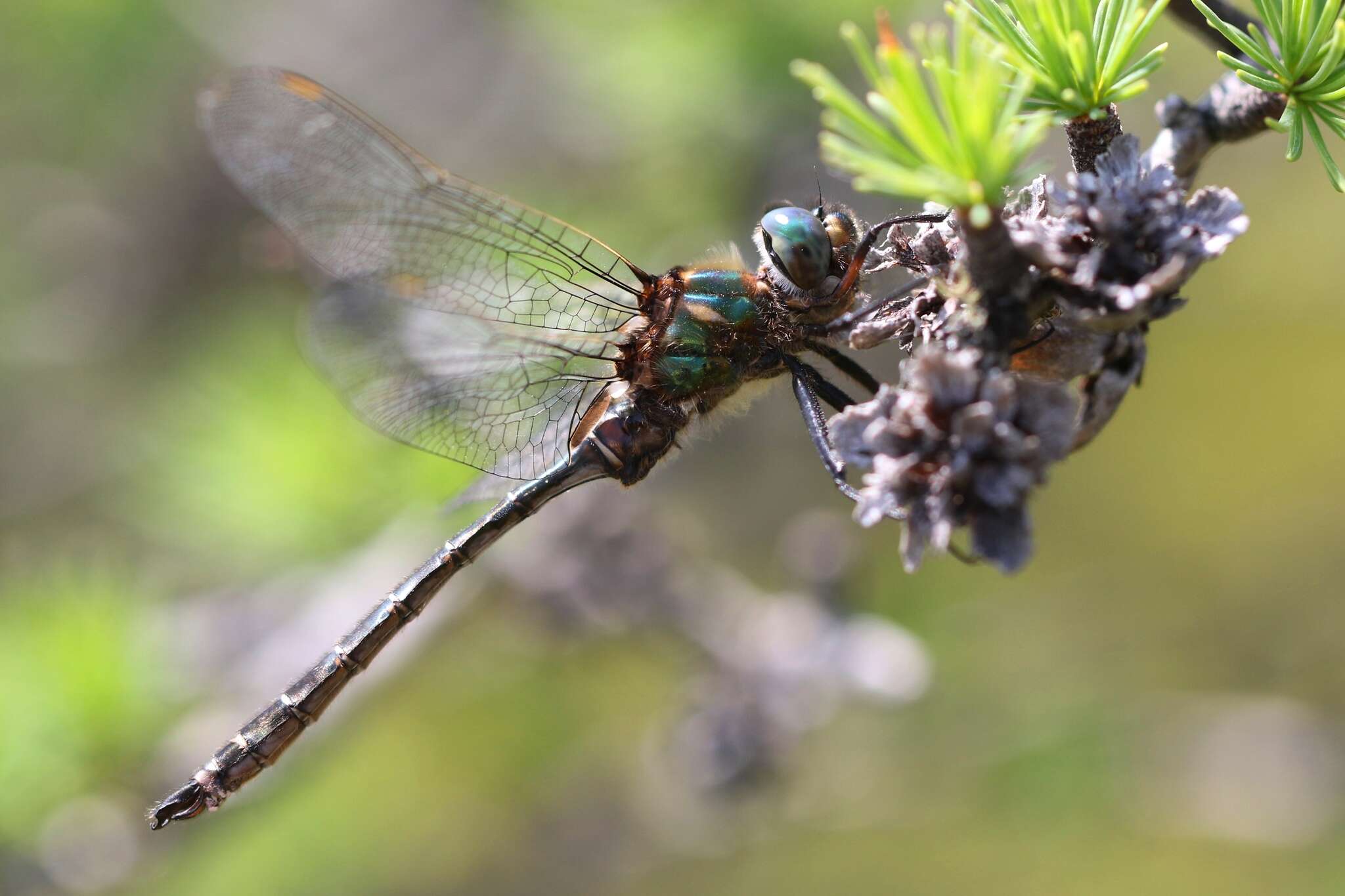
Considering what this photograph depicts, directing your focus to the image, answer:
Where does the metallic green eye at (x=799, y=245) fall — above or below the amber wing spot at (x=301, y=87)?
below

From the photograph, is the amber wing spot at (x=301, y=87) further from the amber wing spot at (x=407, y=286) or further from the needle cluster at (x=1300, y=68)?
the needle cluster at (x=1300, y=68)

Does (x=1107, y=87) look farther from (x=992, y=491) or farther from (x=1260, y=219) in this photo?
(x=1260, y=219)

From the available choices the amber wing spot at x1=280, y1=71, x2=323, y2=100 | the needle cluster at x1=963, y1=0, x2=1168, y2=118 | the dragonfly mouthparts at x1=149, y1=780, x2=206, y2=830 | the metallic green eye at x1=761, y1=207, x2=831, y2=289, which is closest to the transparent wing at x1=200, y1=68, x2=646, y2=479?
the amber wing spot at x1=280, y1=71, x2=323, y2=100

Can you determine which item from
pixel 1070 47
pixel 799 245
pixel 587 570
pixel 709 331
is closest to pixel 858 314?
pixel 799 245

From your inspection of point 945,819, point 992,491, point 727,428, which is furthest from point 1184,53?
point 992,491

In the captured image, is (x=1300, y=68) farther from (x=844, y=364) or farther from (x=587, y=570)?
(x=587, y=570)

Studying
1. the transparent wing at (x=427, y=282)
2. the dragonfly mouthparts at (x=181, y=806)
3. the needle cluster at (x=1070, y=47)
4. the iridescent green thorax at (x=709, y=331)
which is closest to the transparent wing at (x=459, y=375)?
the transparent wing at (x=427, y=282)
